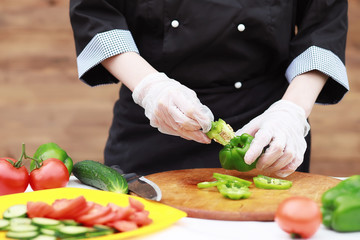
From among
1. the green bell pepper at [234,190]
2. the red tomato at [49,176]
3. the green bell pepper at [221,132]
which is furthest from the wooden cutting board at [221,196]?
the red tomato at [49,176]

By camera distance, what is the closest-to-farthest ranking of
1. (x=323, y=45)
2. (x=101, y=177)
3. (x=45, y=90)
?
(x=101, y=177)
(x=323, y=45)
(x=45, y=90)

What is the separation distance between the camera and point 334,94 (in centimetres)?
170

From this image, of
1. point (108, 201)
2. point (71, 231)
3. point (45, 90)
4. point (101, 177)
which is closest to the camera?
point (71, 231)

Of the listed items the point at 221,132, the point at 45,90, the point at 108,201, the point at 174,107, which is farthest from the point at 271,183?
the point at 45,90

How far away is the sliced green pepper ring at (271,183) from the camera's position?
4.12 feet

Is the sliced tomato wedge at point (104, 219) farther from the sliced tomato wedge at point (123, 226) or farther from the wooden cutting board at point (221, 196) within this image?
the wooden cutting board at point (221, 196)

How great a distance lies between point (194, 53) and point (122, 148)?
1.34 ft

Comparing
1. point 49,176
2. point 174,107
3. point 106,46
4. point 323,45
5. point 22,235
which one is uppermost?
point 323,45

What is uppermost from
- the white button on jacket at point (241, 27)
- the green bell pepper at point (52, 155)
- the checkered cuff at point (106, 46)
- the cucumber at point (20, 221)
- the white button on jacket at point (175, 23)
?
the white button on jacket at point (241, 27)

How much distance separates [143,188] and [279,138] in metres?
0.39

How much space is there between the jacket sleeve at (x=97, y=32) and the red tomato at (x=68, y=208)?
2.09 ft

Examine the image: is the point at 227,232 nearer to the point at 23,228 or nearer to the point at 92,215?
the point at 92,215

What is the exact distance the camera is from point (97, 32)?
150 cm

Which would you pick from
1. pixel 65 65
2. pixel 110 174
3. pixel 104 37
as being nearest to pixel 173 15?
pixel 104 37
